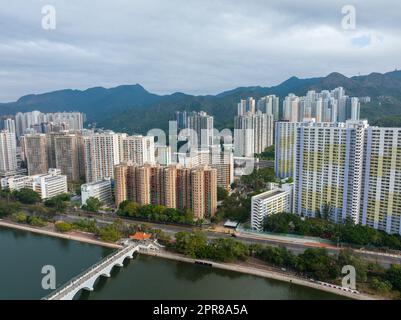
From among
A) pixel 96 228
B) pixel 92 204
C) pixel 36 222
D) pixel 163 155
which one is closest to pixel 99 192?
pixel 92 204

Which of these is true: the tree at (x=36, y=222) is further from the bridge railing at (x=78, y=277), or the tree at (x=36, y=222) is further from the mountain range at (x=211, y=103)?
the mountain range at (x=211, y=103)

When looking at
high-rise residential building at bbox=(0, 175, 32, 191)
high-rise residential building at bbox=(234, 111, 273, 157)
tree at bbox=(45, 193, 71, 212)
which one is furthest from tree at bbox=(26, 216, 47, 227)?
high-rise residential building at bbox=(234, 111, 273, 157)

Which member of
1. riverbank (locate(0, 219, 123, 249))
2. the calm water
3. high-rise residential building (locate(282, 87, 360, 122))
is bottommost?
the calm water

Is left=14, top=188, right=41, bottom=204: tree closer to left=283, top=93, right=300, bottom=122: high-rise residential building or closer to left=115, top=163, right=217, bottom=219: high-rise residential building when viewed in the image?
left=115, top=163, right=217, bottom=219: high-rise residential building

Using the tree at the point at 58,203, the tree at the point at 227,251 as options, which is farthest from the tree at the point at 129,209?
the tree at the point at 227,251

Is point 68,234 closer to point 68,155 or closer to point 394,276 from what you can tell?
point 68,155
